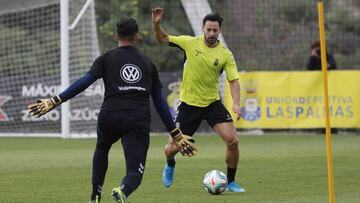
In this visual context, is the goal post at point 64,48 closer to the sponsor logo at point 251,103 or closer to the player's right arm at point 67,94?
the sponsor logo at point 251,103

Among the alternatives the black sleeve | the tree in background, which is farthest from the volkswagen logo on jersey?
the tree in background

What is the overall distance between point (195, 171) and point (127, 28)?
6153 millimetres

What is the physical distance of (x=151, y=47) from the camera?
119ft

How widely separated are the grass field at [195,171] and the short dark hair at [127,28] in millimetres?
2566

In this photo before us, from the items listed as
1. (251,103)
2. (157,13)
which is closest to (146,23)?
(251,103)

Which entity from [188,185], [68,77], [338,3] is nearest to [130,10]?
[338,3]

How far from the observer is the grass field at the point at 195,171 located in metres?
11.9

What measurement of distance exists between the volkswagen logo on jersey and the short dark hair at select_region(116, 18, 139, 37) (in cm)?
31

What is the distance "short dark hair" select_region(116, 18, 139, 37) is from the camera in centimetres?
960

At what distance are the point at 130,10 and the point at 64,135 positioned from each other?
448 inches

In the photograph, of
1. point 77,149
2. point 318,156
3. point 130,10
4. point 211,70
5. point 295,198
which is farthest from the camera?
point 130,10

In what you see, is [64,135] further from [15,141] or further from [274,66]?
[274,66]

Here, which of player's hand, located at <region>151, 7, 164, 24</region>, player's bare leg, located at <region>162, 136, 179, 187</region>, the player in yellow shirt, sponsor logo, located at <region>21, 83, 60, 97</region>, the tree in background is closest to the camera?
player's hand, located at <region>151, 7, 164, 24</region>

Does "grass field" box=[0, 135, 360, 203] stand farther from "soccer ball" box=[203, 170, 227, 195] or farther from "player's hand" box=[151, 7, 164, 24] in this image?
"player's hand" box=[151, 7, 164, 24]
